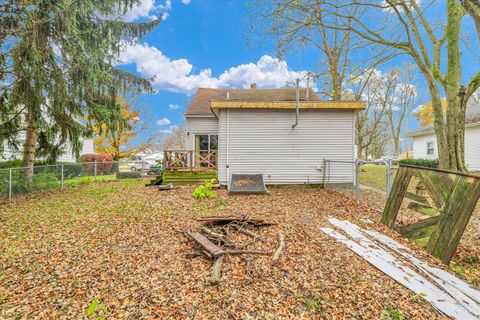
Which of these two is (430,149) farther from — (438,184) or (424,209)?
(438,184)

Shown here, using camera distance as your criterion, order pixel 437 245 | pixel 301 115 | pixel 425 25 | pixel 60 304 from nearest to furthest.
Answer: pixel 60 304 → pixel 437 245 → pixel 425 25 → pixel 301 115

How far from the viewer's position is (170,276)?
2.88 meters

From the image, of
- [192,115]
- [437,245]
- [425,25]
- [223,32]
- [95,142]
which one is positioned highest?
[223,32]

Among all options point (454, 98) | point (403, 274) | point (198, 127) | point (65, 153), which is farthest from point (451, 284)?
point (65, 153)

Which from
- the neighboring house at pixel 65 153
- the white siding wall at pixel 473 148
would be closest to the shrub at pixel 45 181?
the neighboring house at pixel 65 153

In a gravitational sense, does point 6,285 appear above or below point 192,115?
below

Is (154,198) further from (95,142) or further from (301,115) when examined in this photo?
(95,142)

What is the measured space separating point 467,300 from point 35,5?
37.5ft

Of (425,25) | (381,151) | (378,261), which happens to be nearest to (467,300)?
(378,261)

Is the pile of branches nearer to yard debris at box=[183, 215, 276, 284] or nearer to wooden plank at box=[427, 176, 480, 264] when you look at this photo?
yard debris at box=[183, 215, 276, 284]

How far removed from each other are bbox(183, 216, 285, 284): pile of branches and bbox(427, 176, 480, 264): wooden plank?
2267mm

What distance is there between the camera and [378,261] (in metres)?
3.19

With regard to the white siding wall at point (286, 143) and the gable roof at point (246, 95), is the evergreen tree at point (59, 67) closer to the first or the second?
the gable roof at point (246, 95)

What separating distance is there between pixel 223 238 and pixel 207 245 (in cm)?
47
